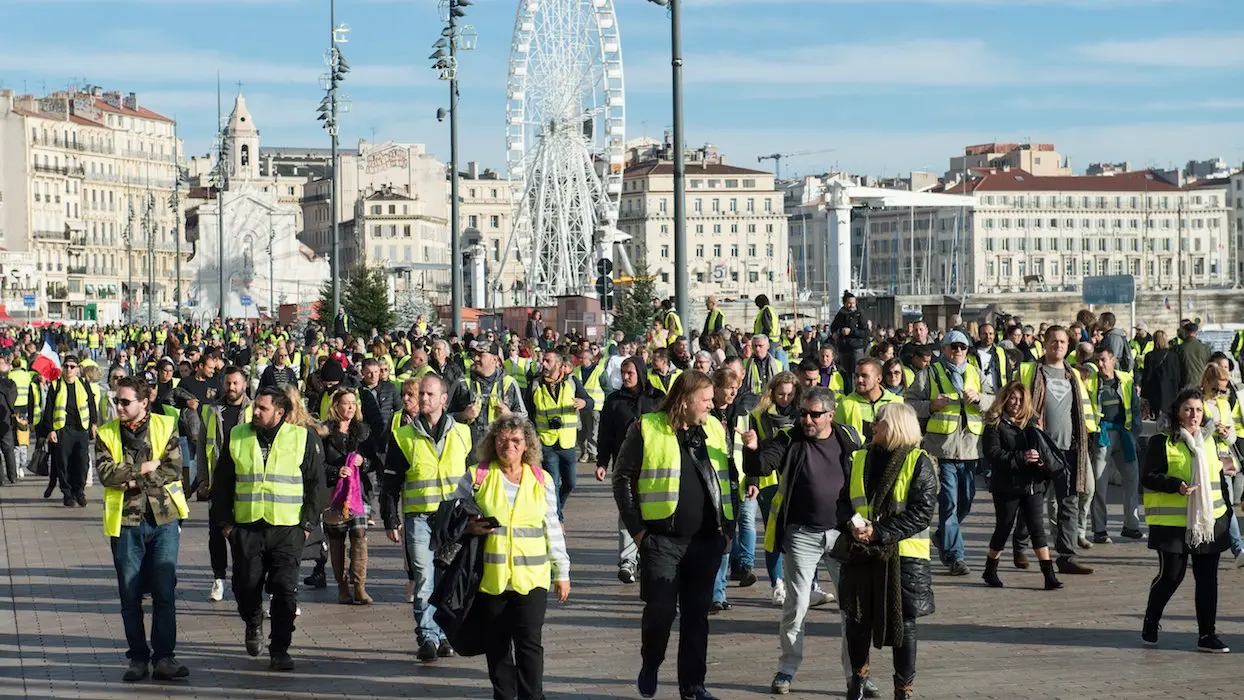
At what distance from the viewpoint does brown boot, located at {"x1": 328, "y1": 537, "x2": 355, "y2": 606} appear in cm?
1285

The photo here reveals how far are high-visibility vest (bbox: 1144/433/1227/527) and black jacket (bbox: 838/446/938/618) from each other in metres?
2.10

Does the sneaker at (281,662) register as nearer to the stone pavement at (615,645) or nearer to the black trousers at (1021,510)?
the stone pavement at (615,645)

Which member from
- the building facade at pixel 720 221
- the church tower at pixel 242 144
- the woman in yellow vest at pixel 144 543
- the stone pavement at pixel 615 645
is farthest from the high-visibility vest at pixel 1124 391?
the church tower at pixel 242 144

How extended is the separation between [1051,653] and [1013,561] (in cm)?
381

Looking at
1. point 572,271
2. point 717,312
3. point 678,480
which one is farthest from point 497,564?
point 572,271

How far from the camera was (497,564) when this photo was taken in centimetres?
839

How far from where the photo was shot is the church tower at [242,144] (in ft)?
578

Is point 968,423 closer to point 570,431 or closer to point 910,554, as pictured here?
point 570,431

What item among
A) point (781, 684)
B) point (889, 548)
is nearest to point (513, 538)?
point (889, 548)

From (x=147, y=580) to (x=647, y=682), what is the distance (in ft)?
9.27

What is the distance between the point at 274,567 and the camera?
10.4m

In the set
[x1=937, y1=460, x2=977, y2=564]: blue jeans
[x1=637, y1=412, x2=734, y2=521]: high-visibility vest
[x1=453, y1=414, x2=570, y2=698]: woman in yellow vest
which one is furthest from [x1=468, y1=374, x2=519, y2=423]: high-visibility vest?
[x1=453, y1=414, x2=570, y2=698]: woman in yellow vest

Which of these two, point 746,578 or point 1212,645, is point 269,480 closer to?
point 746,578

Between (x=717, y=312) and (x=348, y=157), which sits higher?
(x=348, y=157)
